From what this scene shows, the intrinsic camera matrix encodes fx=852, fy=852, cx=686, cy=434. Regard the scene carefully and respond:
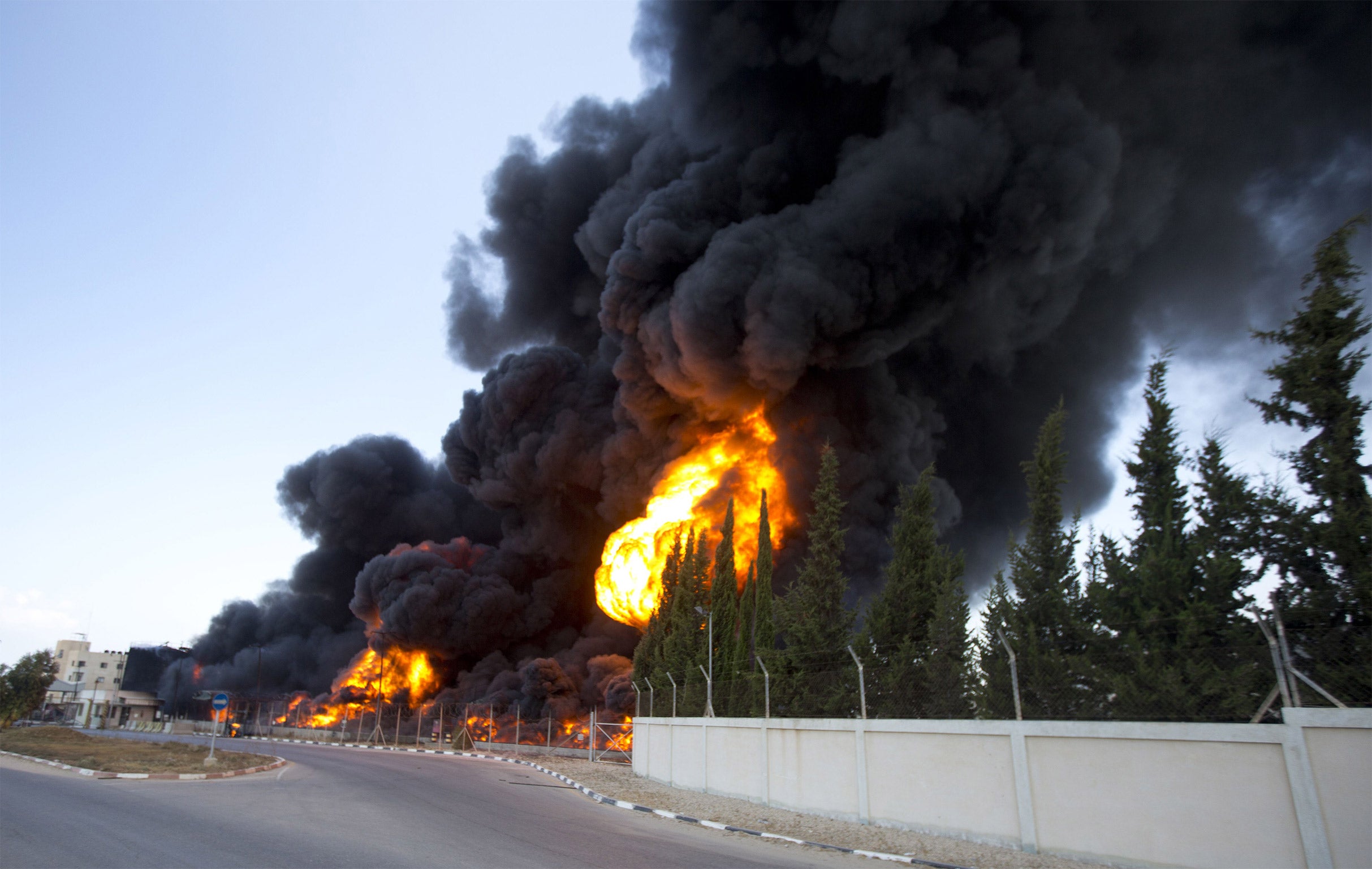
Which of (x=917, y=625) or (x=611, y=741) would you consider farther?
(x=611, y=741)

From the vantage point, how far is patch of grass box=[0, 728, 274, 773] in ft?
75.4

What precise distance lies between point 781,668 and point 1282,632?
12.3 m

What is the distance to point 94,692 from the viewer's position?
98.2 meters

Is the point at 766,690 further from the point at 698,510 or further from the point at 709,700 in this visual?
the point at 698,510

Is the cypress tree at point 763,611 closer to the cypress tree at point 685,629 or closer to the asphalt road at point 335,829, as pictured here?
the cypress tree at point 685,629

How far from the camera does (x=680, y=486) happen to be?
45156 millimetres

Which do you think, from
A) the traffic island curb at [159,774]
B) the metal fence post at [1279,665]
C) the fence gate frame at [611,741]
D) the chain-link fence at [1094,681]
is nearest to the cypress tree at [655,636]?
the fence gate frame at [611,741]

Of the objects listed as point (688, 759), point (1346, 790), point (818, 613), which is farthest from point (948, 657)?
point (688, 759)

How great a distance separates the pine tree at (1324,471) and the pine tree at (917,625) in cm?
495

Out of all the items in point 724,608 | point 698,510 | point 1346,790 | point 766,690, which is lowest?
point 1346,790

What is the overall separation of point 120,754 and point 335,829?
2239 cm

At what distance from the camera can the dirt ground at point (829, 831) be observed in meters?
11.4

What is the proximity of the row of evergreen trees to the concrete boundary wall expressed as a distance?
0.61 meters

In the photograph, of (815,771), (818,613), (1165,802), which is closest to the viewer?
(1165,802)
